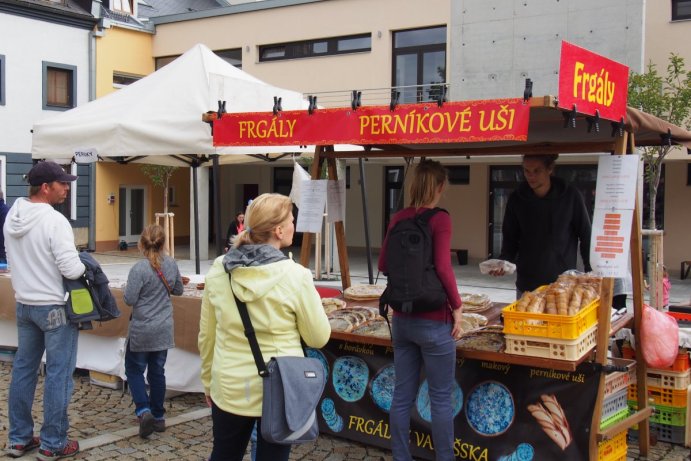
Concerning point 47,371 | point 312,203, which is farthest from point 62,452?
point 312,203

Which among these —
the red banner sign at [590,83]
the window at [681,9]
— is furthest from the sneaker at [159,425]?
the window at [681,9]

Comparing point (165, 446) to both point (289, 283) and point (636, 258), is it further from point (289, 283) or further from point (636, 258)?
point (636, 258)

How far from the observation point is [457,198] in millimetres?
20094

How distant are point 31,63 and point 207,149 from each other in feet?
54.1

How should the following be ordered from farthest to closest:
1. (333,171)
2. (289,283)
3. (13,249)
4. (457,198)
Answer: (457,198) < (333,171) < (13,249) < (289,283)

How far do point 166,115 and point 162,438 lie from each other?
2703 mm

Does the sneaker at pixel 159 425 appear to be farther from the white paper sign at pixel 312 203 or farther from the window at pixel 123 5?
the window at pixel 123 5

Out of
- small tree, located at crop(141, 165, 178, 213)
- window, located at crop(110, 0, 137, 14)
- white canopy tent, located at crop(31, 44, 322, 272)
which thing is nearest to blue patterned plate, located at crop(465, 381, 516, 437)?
white canopy tent, located at crop(31, 44, 322, 272)

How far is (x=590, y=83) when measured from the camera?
3719 millimetres

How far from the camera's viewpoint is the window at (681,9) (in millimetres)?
15656

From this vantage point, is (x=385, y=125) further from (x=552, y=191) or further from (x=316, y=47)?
(x=316, y=47)

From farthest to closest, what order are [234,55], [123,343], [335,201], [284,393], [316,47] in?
[234,55]
[316,47]
[123,343]
[335,201]
[284,393]

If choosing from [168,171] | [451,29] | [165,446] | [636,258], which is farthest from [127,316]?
[168,171]

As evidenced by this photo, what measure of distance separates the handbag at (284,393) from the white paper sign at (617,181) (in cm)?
203
